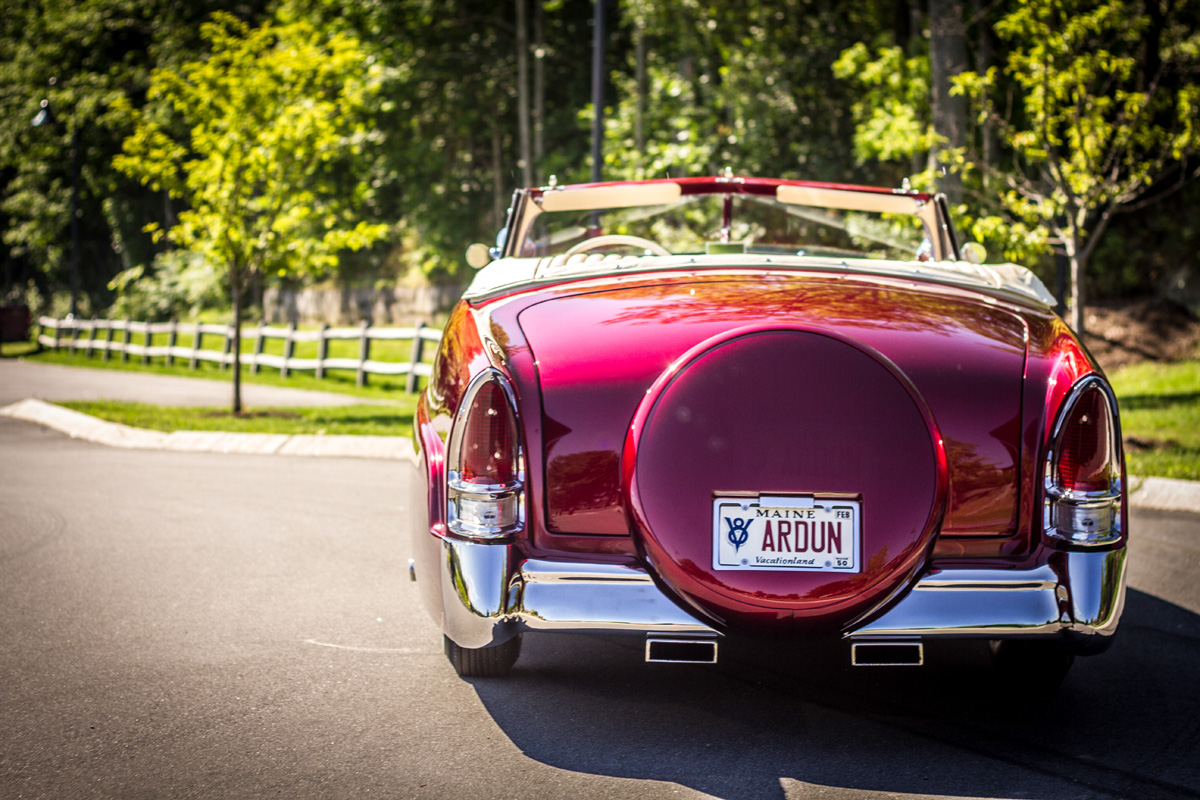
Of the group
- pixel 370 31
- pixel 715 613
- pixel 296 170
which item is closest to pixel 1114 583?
pixel 715 613

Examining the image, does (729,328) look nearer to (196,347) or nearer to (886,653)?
(886,653)

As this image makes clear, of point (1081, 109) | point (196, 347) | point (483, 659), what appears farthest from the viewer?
point (196, 347)

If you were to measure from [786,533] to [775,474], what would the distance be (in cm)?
15

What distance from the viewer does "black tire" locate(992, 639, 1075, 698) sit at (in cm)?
340

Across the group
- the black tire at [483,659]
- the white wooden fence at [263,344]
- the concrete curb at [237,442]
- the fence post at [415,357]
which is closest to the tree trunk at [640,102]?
the fence post at [415,357]

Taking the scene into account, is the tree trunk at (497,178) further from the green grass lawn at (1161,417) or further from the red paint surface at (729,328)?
the red paint surface at (729,328)

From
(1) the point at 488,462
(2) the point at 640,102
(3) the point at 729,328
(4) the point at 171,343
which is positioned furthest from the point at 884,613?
(4) the point at 171,343

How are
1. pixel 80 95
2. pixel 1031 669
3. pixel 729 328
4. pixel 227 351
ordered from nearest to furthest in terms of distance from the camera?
pixel 729 328
pixel 1031 669
pixel 227 351
pixel 80 95

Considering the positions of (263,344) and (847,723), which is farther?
(263,344)

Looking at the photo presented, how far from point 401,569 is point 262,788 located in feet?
8.31

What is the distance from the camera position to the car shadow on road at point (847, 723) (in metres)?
2.84

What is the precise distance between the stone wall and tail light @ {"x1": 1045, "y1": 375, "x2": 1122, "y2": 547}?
26521 millimetres

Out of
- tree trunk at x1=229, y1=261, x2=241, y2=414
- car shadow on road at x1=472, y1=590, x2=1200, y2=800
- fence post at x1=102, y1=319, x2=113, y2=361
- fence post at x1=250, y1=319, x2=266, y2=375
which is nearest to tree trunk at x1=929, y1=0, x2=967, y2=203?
tree trunk at x1=229, y1=261, x2=241, y2=414

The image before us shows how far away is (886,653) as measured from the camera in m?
2.85
